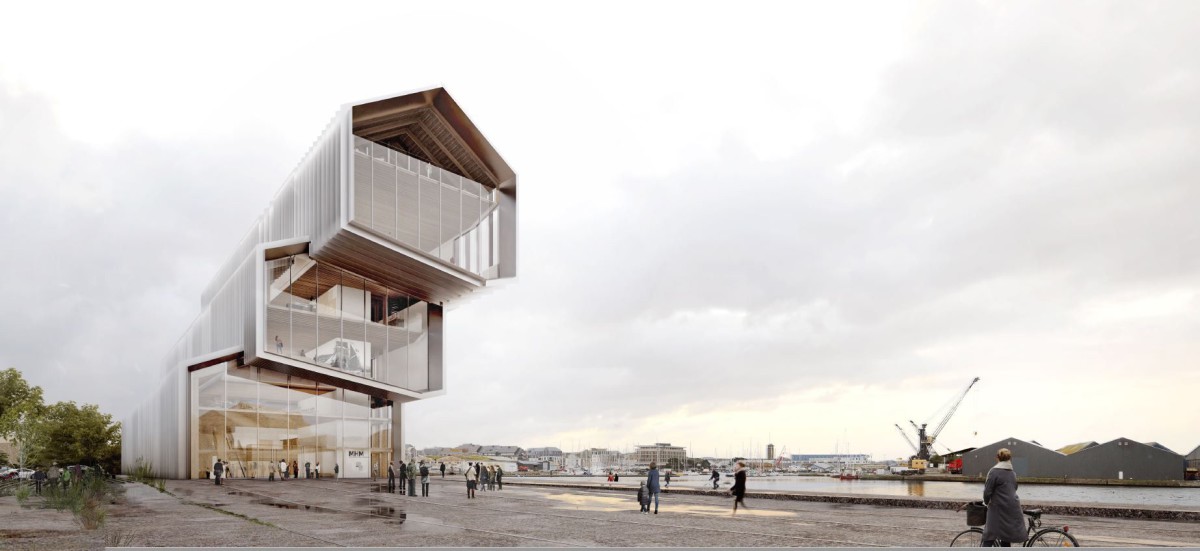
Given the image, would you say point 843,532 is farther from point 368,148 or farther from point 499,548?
point 368,148

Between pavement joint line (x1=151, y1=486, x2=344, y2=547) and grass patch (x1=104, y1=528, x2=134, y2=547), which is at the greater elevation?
grass patch (x1=104, y1=528, x2=134, y2=547)

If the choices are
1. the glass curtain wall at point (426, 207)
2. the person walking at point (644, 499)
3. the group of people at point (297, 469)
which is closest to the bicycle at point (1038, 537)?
the person walking at point (644, 499)

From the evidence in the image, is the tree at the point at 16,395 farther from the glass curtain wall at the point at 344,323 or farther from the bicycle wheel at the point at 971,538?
the bicycle wheel at the point at 971,538

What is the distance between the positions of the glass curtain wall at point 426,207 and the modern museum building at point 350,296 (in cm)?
8

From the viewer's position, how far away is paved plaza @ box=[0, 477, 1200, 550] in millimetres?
13570

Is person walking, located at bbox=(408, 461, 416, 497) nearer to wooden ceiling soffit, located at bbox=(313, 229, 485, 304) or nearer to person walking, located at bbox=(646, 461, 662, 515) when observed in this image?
person walking, located at bbox=(646, 461, 662, 515)

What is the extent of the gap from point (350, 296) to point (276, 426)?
7.86 meters

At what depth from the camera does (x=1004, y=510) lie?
33.3 ft

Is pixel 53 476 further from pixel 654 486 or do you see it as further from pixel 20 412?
pixel 654 486

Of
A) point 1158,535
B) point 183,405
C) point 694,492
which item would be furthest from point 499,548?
point 183,405

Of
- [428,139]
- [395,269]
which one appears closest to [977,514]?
[395,269]

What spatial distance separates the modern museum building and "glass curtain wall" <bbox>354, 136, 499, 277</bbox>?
3.0 inches

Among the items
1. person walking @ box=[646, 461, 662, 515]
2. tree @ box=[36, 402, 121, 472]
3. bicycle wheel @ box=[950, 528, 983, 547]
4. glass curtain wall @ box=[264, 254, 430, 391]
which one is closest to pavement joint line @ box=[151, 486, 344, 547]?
person walking @ box=[646, 461, 662, 515]

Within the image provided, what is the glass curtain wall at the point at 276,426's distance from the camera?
43.6 meters
